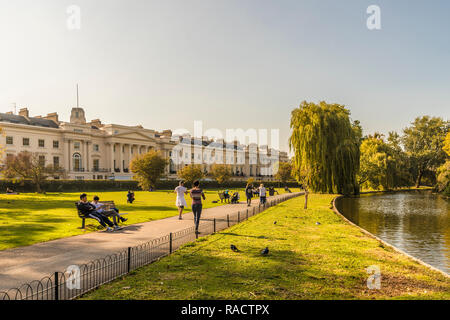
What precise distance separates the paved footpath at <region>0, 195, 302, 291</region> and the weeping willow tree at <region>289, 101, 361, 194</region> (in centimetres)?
2772

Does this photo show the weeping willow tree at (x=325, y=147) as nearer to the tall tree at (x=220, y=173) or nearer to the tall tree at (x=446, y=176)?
the tall tree at (x=446, y=176)

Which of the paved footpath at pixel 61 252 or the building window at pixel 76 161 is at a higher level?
the building window at pixel 76 161

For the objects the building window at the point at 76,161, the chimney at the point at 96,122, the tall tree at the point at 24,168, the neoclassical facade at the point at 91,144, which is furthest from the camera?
the chimney at the point at 96,122

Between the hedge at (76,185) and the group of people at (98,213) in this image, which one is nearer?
the group of people at (98,213)

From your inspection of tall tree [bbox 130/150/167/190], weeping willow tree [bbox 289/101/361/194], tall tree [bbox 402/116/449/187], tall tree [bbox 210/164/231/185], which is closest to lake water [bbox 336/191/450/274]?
weeping willow tree [bbox 289/101/361/194]

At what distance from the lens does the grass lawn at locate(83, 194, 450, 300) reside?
19.6 feet

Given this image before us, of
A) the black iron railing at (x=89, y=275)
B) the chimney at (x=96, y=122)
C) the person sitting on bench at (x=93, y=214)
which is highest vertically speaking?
the chimney at (x=96, y=122)

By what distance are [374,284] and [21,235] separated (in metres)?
11.1

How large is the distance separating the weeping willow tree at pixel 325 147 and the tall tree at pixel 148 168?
2274 centimetres

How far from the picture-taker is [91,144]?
7988cm

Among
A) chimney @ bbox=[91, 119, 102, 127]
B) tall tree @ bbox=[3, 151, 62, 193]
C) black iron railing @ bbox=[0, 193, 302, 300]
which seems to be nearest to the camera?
black iron railing @ bbox=[0, 193, 302, 300]

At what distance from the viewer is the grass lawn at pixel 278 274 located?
19.6 feet

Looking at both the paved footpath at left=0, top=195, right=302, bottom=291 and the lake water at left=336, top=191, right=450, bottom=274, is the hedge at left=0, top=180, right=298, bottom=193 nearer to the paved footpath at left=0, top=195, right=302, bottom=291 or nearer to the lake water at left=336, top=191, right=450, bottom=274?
the paved footpath at left=0, top=195, right=302, bottom=291

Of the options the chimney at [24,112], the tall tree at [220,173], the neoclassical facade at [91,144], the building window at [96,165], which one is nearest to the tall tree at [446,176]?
the tall tree at [220,173]
